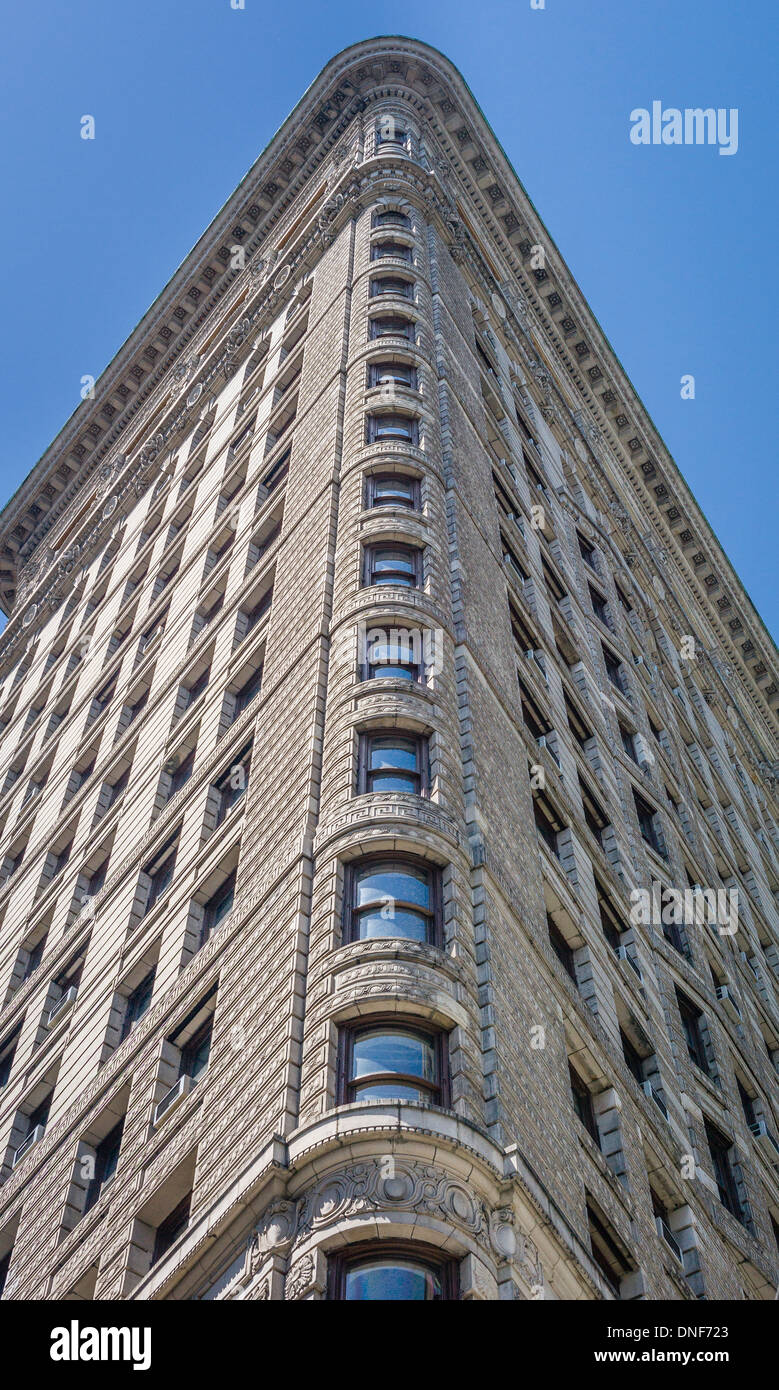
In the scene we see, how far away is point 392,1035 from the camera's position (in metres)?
20.2

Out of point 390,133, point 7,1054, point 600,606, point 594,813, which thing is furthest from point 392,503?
Result: point 390,133

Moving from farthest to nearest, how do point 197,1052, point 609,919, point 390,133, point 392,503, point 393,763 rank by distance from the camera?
point 390,133 < point 392,503 < point 609,919 < point 393,763 < point 197,1052

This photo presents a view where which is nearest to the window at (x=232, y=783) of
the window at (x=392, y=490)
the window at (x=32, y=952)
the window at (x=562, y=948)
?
the window at (x=392, y=490)

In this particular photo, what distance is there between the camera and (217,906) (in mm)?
26906

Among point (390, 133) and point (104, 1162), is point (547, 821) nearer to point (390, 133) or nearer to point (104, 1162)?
point (104, 1162)

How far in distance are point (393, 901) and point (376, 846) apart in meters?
0.97

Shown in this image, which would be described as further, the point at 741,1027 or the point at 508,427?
the point at 508,427

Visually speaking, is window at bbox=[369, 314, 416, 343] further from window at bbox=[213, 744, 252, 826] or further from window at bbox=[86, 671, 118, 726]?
window at bbox=[213, 744, 252, 826]

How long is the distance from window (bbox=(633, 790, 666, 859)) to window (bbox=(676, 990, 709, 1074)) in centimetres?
516

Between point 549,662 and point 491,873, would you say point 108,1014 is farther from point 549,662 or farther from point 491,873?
point 549,662

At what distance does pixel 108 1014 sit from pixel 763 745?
47.5 metres

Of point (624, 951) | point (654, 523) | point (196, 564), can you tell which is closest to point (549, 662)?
point (624, 951)

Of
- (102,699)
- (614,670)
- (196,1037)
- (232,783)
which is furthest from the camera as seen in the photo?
(614,670)
